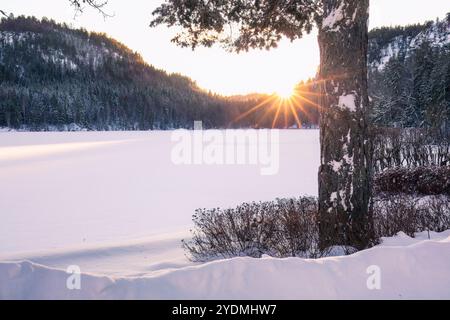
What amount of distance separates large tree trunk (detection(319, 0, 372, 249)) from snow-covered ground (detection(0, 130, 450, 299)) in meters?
0.56

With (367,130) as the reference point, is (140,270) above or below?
below

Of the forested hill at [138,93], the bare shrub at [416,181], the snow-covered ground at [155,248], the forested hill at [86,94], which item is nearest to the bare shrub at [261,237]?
the snow-covered ground at [155,248]

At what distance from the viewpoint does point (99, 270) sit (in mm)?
5711

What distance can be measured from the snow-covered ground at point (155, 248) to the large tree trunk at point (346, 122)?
21.9 inches

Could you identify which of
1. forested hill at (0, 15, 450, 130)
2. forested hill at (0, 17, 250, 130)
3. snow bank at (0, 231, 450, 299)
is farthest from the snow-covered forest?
forested hill at (0, 17, 250, 130)

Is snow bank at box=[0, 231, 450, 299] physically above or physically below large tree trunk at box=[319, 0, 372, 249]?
below

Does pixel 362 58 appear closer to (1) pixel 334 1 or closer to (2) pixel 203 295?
(1) pixel 334 1

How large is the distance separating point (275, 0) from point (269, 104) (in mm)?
127123

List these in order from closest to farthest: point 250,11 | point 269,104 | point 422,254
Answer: point 422,254 < point 250,11 < point 269,104

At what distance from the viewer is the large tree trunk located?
5086 millimetres

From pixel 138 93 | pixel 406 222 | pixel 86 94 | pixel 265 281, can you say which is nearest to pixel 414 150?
pixel 406 222

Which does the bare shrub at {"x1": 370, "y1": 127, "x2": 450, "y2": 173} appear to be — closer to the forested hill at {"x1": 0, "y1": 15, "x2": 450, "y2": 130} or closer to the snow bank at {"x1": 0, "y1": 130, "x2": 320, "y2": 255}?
the snow bank at {"x1": 0, "y1": 130, "x2": 320, "y2": 255}

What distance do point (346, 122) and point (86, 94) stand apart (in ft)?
410

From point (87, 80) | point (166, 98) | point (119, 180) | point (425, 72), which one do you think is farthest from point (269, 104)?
point (119, 180)
